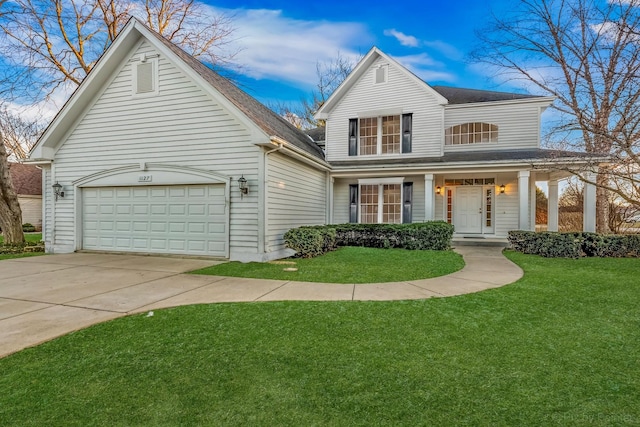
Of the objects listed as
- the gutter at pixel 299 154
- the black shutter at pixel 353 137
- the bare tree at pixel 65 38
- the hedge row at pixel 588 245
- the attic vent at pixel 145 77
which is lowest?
the hedge row at pixel 588 245

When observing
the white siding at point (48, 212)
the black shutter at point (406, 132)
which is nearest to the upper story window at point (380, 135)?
the black shutter at point (406, 132)

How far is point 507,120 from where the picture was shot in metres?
13.1

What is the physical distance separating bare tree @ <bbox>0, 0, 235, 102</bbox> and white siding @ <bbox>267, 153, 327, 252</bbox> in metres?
11.7

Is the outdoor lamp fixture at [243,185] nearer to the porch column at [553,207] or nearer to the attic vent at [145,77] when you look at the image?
the attic vent at [145,77]

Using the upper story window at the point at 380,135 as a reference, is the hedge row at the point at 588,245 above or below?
below

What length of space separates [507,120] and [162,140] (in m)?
12.4

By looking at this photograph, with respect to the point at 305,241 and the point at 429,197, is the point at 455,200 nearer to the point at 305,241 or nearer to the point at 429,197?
the point at 429,197

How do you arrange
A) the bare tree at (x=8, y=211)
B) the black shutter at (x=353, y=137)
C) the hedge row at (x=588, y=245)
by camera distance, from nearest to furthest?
the hedge row at (x=588, y=245) < the bare tree at (x=8, y=211) < the black shutter at (x=353, y=137)

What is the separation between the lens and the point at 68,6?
51.7 feet

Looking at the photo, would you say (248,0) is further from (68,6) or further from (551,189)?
(551,189)

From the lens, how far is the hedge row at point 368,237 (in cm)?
886

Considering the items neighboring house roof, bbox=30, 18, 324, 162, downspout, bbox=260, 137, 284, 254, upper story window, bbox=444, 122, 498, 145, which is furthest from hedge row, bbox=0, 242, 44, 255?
upper story window, bbox=444, 122, 498, 145

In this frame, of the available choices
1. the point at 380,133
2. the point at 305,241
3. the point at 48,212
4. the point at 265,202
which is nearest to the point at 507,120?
the point at 380,133

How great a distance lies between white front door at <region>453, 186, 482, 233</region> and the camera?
43.8 ft
